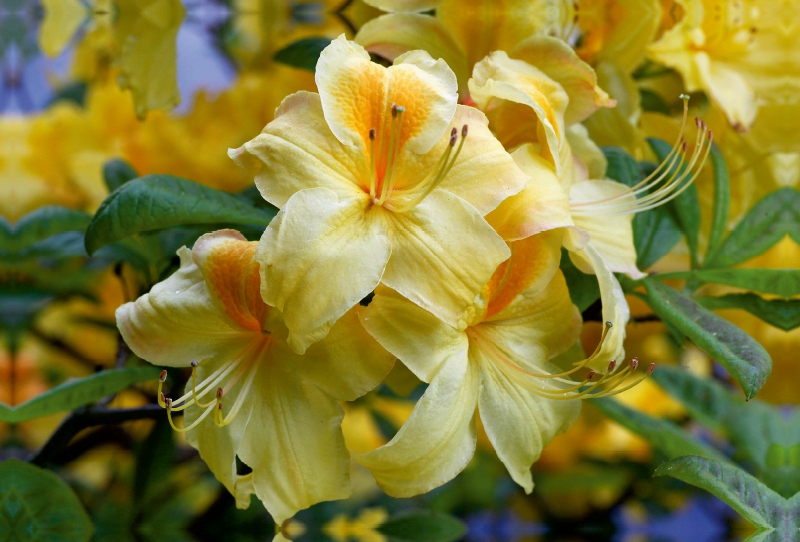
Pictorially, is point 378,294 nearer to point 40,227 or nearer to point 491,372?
point 491,372

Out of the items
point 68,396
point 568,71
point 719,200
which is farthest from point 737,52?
point 68,396

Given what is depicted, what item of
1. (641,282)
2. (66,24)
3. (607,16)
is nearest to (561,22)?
(607,16)

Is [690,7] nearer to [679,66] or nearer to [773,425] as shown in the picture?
[679,66]

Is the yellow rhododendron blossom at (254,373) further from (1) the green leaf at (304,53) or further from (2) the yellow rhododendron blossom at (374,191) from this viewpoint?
(1) the green leaf at (304,53)

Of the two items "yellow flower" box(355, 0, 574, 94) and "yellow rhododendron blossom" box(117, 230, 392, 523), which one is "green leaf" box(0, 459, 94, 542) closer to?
"yellow rhododendron blossom" box(117, 230, 392, 523)

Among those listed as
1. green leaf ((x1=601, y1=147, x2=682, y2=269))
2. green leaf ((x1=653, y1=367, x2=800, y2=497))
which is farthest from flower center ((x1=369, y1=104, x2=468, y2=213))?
green leaf ((x1=653, y1=367, x2=800, y2=497))

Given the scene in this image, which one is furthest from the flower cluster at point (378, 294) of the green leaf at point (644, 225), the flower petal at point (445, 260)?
the green leaf at point (644, 225)
